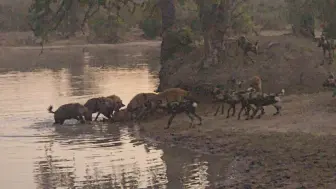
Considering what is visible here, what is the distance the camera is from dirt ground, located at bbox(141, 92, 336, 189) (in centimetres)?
1166

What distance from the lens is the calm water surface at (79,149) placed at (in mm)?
12789

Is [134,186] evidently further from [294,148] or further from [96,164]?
[294,148]

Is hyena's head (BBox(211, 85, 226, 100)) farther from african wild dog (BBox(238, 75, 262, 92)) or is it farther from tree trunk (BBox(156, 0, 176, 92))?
tree trunk (BBox(156, 0, 176, 92))

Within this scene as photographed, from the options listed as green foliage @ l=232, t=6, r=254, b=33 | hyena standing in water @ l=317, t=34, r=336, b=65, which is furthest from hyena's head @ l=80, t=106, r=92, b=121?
green foliage @ l=232, t=6, r=254, b=33

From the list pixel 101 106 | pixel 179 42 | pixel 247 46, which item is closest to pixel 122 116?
pixel 101 106

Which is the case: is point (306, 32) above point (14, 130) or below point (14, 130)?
above

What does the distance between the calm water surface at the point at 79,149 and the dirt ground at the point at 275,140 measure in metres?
0.57

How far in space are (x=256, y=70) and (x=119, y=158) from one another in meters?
7.54

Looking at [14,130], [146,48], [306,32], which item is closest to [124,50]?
[146,48]

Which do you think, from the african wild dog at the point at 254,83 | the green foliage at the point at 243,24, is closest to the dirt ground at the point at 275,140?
the african wild dog at the point at 254,83

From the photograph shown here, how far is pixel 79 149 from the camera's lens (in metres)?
15.7

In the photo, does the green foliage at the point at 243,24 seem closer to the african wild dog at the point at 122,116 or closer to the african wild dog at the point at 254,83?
the african wild dog at the point at 254,83

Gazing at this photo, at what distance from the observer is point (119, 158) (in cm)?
1446

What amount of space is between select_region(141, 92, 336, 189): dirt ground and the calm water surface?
57 cm
